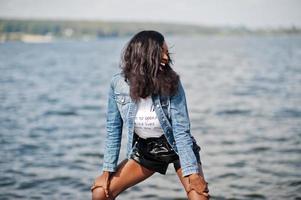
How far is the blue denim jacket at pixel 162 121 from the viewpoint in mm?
5211

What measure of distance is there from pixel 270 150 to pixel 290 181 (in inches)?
128

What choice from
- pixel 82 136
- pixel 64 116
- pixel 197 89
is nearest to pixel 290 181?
pixel 82 136

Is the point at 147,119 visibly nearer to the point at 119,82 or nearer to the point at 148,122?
the point at 148,122

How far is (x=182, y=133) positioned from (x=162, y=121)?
28cm

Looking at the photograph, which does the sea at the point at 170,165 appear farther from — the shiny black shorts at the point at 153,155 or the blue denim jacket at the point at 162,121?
the shiny black shorts at the point at 153,155

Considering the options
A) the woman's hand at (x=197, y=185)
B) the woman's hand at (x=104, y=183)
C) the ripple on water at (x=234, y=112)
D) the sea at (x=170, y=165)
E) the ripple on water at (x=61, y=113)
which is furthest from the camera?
the ripple on water at (x=61, y=113)

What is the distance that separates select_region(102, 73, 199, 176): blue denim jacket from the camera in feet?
17.1

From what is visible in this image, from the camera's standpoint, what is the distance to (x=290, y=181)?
A: 10719mm

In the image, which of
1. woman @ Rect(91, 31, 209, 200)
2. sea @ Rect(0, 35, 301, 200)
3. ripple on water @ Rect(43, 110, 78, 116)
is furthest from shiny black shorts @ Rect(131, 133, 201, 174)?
ripple on water @ Rect(43, 110, 78, 116)

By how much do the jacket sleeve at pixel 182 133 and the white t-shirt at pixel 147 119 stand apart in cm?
22

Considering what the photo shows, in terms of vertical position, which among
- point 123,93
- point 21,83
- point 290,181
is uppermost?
point 123,93

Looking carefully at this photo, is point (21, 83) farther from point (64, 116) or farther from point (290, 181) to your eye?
point (290, 181)

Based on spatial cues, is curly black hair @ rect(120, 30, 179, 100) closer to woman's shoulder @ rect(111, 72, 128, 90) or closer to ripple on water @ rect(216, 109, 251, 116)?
woman's shoulder @ rect(111, 72, 128, 90)

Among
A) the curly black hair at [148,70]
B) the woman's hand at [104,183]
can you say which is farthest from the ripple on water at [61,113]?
the curly black hair at [148,70]
